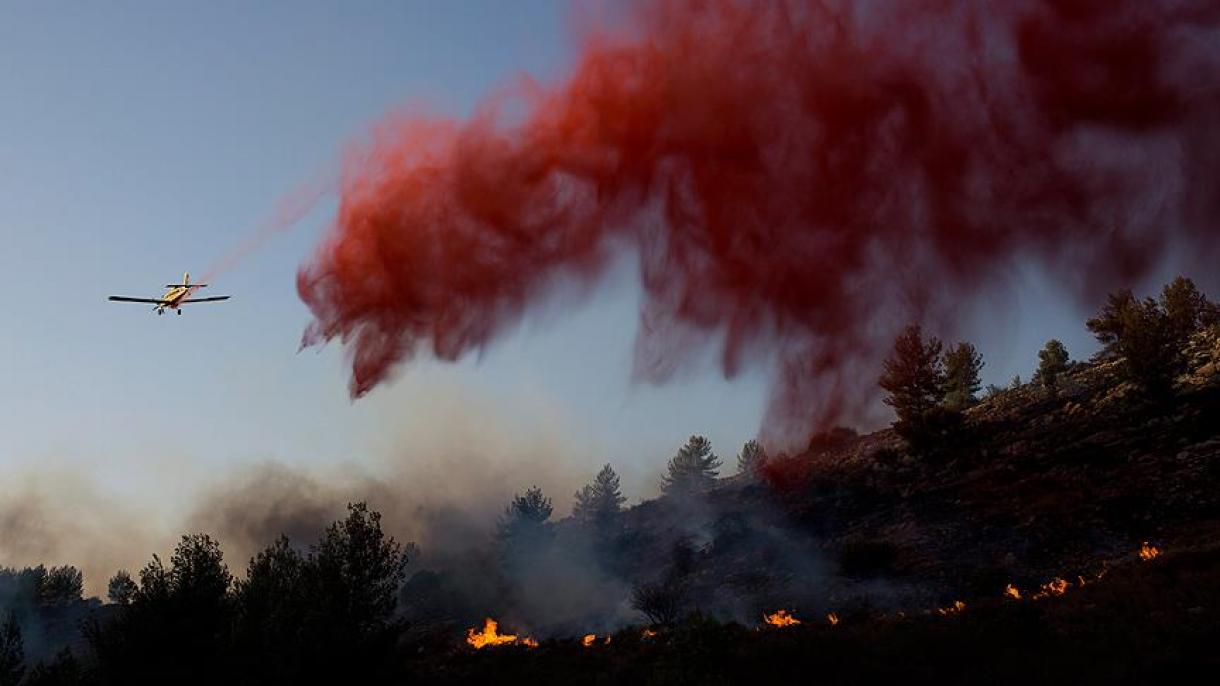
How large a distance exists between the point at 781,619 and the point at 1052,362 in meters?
70.1

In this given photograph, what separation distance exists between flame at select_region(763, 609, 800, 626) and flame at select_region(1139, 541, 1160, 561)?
17300mm

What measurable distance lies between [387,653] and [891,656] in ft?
71.6

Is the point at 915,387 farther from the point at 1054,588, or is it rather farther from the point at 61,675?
the point at 61,675

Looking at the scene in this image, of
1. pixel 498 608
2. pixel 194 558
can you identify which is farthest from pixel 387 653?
pixel 498 608

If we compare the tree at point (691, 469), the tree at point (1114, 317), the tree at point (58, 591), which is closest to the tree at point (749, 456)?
the tree at point (691, 469)

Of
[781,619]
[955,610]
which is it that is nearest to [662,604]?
[781,619]

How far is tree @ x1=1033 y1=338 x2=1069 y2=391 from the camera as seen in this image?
88.9 m

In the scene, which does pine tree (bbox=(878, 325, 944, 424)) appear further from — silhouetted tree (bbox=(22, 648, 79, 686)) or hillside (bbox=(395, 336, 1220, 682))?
silhouetted tree (bbox=(22, 648, 79, 686))

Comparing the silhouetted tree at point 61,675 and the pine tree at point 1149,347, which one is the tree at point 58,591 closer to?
the silhouetted tree at point 61,675

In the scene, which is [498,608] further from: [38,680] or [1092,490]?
[1092,490]

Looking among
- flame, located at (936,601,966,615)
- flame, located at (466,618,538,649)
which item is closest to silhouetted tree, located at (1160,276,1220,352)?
flame, located at (936,601,966,615)

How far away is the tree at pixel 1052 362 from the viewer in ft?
292

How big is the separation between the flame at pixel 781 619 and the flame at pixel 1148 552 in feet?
56.8

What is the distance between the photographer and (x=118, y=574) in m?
119
